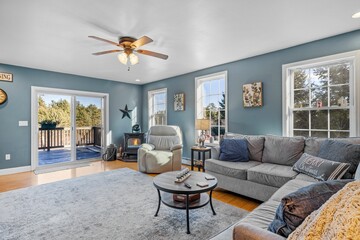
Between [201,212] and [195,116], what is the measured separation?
9.56 ft

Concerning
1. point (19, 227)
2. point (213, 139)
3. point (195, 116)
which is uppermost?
point (195, 116)

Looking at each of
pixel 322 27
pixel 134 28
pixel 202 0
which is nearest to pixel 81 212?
pixel 134 28

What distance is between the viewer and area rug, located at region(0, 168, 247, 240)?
2068mm

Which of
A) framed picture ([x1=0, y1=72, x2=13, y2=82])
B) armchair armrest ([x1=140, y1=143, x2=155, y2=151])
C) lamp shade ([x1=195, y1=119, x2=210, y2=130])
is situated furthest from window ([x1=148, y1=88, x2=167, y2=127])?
framed picture ([x1=0, y1=72, x2=13, y2=82])

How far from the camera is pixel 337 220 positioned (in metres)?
0.75

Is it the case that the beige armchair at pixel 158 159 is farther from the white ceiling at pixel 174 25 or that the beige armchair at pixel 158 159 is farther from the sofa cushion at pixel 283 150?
the white ceiling at pixel 174 25

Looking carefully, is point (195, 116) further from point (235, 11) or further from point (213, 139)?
point (235, 11)

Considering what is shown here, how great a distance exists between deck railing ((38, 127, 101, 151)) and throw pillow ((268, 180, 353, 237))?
19.0 ft

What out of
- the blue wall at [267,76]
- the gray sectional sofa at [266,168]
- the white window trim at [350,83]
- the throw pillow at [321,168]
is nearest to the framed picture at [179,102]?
the blue wall at [267,76]

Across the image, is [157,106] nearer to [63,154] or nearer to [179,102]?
[179,102]

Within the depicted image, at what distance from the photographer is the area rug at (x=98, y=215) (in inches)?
81.4

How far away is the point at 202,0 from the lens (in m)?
2.08

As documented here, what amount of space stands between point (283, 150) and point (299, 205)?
2.33 meters

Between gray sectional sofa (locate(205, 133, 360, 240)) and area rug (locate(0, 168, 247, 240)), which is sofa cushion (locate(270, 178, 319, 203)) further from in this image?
area rug (locate(0, 168, 247, 240))
